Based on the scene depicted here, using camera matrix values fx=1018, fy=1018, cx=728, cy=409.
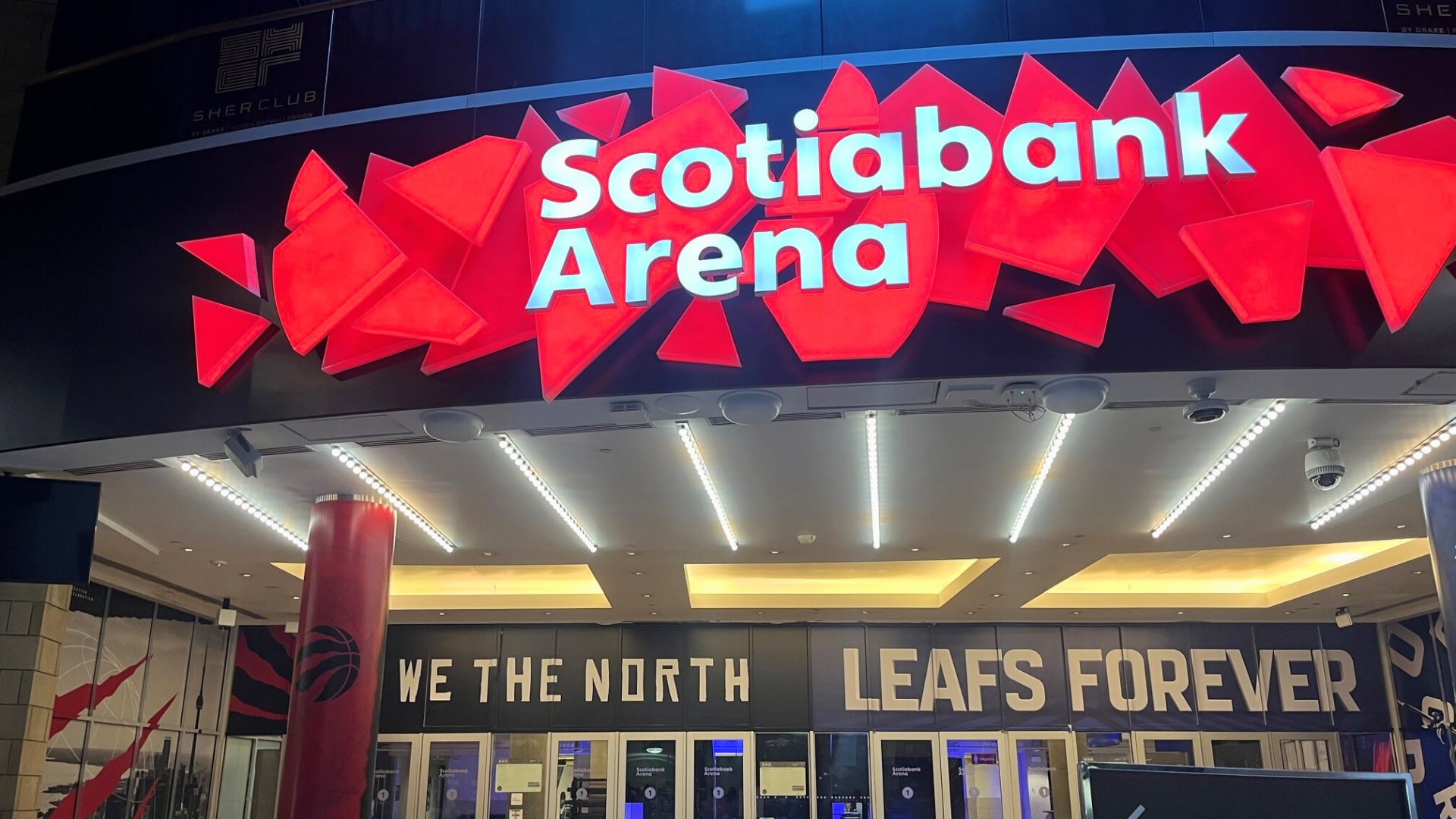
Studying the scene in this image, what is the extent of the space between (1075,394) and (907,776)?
9.57 metres

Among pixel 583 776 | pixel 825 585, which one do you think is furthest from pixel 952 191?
pixel 583 776

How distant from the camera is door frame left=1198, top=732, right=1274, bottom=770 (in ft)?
43.3

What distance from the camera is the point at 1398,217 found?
4723 mm

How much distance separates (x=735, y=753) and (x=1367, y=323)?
10.3 meters

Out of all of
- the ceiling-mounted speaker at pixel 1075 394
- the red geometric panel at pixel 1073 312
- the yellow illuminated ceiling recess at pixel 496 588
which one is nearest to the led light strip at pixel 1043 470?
the ceiling-mounted speaker at pixel 1075 394

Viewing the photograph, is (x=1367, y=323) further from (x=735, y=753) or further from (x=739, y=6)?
(x=735, y=753)

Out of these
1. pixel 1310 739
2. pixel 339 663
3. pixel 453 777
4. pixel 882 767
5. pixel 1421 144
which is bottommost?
pixel 453 777

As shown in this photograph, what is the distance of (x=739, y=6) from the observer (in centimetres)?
600

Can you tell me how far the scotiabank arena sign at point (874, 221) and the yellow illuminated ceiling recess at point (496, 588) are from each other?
754cm

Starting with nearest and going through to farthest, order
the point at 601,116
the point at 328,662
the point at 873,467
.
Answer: the point at 601,116, the point at 328,662, the point at 873,467

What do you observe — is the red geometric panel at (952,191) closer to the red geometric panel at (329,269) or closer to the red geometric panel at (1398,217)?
the red geometric panel at (1398,217)

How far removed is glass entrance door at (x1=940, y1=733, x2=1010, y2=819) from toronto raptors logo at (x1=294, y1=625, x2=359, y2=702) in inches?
340

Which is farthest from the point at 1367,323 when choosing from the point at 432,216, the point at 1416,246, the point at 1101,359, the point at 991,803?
the point at 991,803

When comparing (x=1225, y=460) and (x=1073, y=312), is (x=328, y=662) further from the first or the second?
(x=1225, y=460)
